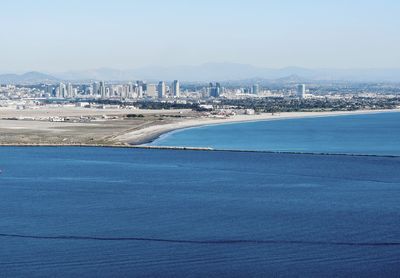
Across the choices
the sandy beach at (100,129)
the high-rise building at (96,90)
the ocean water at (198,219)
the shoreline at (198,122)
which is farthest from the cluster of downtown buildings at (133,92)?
the ocean water at (198,219)

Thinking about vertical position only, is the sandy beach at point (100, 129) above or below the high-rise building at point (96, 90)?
below

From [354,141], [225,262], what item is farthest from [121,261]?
[354,141]

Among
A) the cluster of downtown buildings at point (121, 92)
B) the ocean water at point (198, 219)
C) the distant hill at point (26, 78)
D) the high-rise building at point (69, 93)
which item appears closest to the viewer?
the ocean water at point (198, 219)

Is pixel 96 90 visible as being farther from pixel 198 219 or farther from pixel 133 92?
pixel 198 219

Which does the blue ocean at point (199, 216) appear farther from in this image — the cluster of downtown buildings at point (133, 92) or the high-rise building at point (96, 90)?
the high-rise building at point (96, 90)

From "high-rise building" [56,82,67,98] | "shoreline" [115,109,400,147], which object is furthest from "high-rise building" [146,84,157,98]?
"shoreline" [115,109,400,147]
